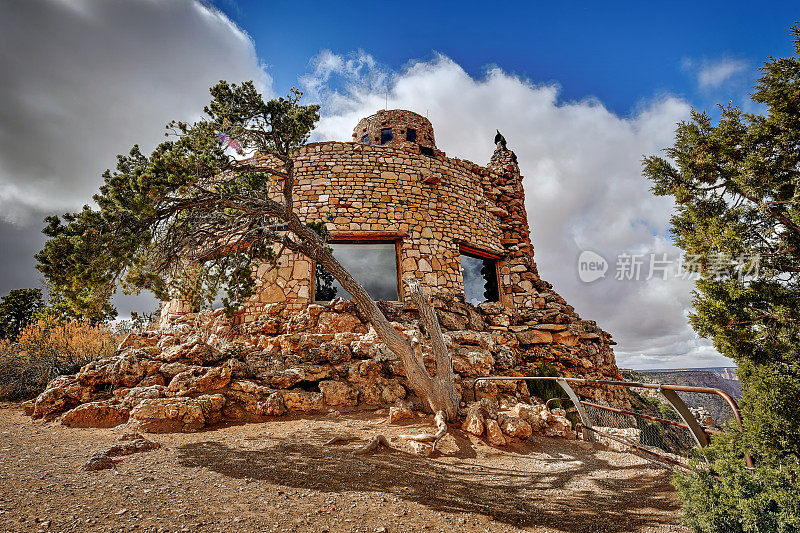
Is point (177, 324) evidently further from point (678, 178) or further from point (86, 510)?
point (678, 178)

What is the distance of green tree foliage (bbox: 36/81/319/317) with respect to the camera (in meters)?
4.39

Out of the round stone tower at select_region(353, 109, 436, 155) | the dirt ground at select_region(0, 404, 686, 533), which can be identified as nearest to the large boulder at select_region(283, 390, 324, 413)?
the dirt ground at select_region(0, 404, 686, 533)

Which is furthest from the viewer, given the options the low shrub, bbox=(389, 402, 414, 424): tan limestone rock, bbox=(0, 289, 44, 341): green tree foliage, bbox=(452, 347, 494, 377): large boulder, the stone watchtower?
bbox=(0, 289, 44, 341): green tree foliage

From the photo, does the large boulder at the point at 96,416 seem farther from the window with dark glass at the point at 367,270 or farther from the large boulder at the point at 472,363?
the large boulder at the point at 472,363

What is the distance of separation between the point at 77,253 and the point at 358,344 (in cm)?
459

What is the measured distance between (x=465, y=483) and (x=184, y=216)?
5877 mm

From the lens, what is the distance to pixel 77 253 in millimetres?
4184

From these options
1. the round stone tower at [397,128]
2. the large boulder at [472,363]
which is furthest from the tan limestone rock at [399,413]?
the round stone tower at [397,128]

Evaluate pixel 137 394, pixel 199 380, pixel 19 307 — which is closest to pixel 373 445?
pixel 199 380

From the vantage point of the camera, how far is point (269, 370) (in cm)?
639

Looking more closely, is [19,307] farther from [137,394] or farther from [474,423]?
[474,423]

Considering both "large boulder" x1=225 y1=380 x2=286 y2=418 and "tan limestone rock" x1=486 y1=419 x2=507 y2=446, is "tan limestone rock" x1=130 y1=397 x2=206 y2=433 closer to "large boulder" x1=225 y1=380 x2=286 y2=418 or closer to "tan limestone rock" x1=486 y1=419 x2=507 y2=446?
"large boulder" x1=225 y1=380 x2=286 y2=418

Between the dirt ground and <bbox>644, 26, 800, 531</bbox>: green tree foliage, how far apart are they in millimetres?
874

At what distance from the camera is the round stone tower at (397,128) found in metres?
14.9
